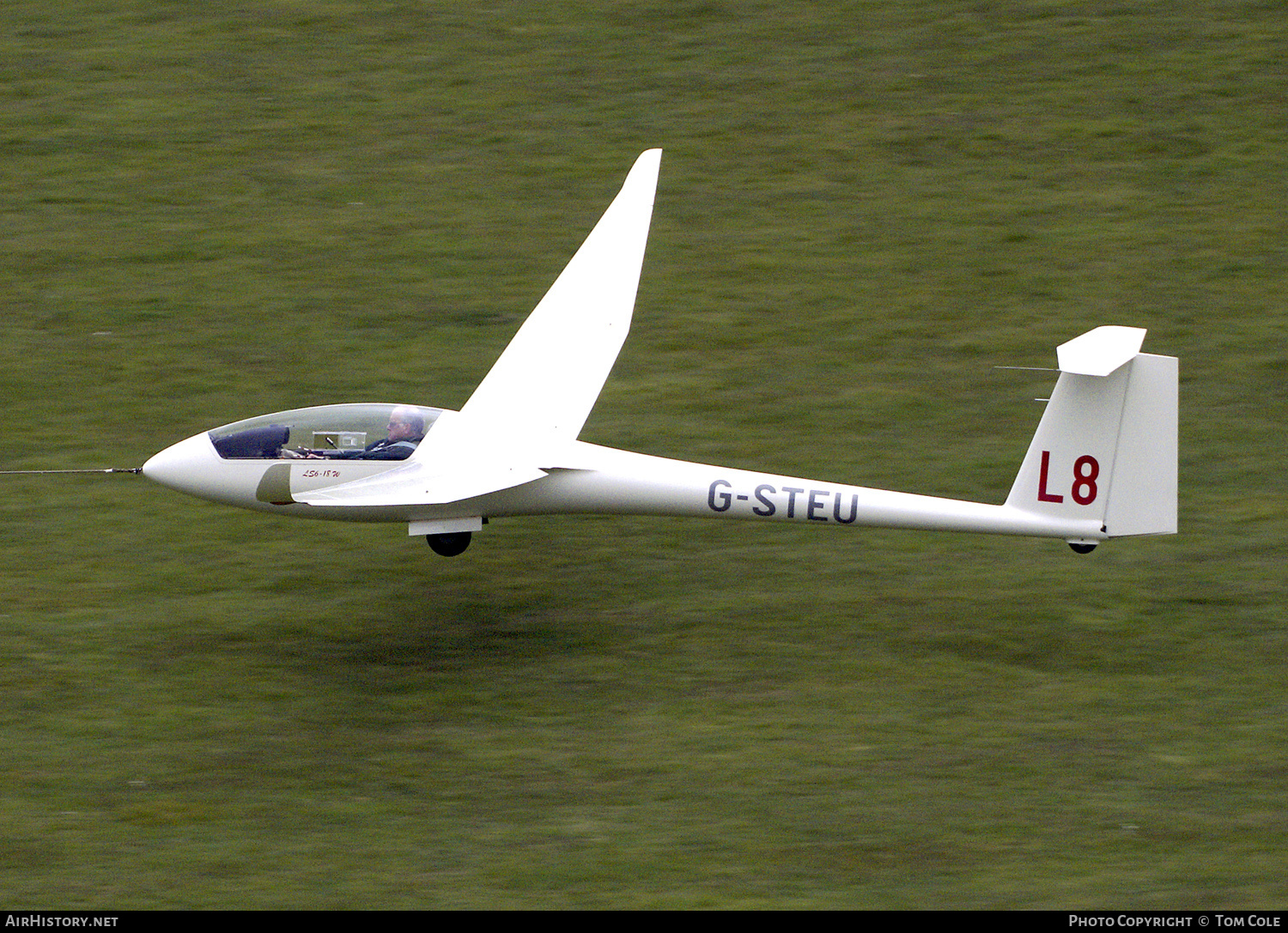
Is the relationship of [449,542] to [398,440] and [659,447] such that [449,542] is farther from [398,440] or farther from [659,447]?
[659,447]

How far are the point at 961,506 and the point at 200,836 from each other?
26.8 ft

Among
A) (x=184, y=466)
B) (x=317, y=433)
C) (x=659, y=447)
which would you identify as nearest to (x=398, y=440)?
(x=317, y=433)

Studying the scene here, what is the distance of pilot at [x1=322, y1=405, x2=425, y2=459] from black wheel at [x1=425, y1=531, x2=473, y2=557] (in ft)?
4.01

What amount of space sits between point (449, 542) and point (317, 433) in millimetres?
1957

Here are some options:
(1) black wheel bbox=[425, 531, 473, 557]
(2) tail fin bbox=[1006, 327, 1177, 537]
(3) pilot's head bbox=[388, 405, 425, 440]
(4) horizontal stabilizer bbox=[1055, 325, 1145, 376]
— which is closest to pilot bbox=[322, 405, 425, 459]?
(3) pilot's head bbox=[388, 405, 425, 440]

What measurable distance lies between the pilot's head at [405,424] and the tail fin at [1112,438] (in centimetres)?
655

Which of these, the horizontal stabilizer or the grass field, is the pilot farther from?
the horizontal stabilizer

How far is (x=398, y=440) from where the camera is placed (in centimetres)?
1548

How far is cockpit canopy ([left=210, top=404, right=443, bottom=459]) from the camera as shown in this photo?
50.7ft

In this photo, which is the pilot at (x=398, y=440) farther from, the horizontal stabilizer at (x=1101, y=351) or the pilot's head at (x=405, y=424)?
the horizontal stabilizer at (x=1101, y=351)

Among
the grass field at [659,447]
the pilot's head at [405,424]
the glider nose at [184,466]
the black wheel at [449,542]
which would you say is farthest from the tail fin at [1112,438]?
the glider nose at [184,466]

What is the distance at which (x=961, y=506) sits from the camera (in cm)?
1479

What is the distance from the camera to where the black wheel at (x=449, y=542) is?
16125mm

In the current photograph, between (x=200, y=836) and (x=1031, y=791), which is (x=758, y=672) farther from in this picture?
(x=200, y=836)
